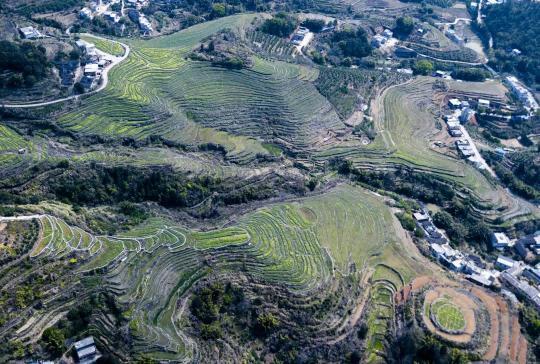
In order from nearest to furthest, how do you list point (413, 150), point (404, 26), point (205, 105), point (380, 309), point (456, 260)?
point (380, 309) < point (456, 260) < point (413, 150) < point (205, 105) < point (404, 26)

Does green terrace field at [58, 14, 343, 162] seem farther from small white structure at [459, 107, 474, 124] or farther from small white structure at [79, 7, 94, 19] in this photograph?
small white structure at [459, 107, 474, 124]

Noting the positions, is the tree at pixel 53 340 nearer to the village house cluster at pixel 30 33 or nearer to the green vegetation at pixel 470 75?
the village house cluster at pixel 30 33

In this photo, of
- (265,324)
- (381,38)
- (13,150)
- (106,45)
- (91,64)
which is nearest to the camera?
(265,324)

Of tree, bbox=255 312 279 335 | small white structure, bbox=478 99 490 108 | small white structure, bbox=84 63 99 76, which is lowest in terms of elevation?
tree, bbox=255 312 279 335

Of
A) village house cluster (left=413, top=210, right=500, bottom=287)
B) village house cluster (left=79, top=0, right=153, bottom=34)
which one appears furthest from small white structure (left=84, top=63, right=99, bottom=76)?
village house cluster (left=413, top=210, right=500, bottom=287)

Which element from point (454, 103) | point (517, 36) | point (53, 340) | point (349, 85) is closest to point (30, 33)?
point (349, 85)

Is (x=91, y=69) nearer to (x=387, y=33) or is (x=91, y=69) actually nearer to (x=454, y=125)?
(x=454, y=125)
